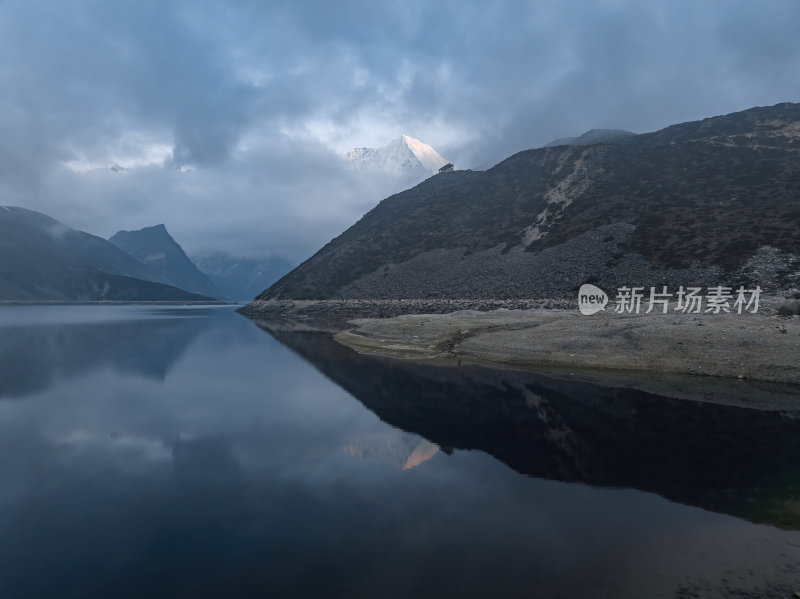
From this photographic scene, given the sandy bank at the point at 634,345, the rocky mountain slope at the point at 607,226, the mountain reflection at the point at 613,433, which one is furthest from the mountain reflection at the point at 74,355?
the rocky mountain slope at the point at 607,226

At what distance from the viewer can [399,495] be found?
1739 centimetres

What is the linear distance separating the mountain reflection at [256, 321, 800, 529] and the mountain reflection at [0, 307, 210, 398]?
28905 millimetres

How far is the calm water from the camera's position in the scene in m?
11.8

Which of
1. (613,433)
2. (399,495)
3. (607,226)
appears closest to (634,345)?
(613,433)

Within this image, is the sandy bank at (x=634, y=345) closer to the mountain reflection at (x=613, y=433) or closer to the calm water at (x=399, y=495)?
the mountain reflection at (x=613, y=433)

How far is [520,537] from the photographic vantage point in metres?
13.9

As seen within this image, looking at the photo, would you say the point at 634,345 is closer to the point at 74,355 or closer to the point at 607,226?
the point at 74,355

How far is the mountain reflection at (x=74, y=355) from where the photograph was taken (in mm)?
41812

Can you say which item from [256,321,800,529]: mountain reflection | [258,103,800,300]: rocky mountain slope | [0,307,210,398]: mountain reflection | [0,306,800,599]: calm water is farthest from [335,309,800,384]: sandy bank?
[258,103,800,300]: rocky mountain slope

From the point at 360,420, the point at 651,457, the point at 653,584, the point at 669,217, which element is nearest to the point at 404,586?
the point at 653,584

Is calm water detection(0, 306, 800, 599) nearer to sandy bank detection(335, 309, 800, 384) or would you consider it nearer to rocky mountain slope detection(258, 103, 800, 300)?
sandy bank detection(335, 309, 800, 384)

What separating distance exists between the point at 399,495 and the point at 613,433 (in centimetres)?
1462

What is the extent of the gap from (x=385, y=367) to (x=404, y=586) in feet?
119

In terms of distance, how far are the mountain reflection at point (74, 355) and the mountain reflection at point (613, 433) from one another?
2891 centimetres
